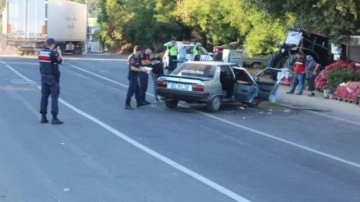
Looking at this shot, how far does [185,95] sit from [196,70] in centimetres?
127

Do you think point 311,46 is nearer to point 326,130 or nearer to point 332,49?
point 332,49

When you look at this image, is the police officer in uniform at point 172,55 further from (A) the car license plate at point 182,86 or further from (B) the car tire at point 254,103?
(A) the car license plate at point 182,86

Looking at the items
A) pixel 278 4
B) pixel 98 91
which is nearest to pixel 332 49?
pixel 278 4

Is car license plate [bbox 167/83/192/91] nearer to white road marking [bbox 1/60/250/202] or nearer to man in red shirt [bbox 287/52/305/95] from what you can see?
white road marking [bbox 1/60/250/202]

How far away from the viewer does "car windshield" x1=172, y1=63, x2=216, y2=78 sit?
1745 cm

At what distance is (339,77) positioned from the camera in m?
23.1

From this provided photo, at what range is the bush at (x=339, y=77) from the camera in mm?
23150

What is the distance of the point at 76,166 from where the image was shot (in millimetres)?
8969

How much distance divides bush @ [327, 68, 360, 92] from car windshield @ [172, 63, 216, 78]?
7289 millimetres

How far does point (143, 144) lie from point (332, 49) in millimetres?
20447

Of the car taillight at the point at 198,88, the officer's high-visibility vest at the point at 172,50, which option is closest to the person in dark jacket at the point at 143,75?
the car taillight at the point at 198,88

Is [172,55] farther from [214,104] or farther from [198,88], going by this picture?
[198,88]

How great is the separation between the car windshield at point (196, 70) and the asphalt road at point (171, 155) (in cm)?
96

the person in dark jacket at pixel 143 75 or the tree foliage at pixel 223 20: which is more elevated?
the tree foliage at pixel 223 20
